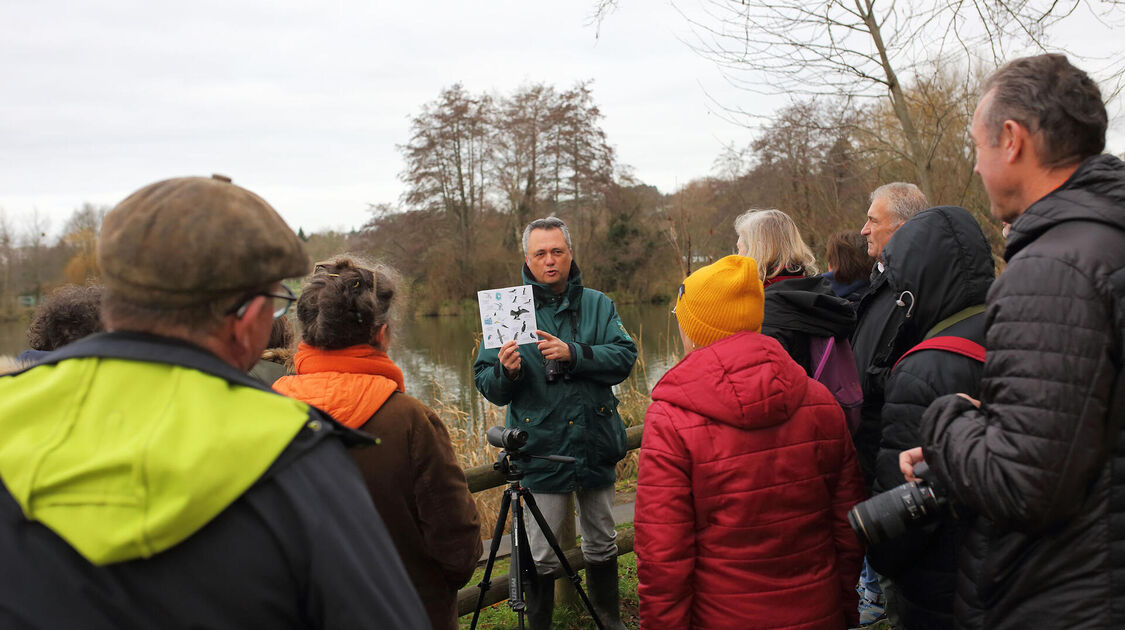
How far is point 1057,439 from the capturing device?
147 cm

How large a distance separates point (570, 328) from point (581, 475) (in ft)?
2.45

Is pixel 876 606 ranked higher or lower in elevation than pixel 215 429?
lower

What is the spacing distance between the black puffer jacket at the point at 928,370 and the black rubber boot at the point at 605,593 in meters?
1.67

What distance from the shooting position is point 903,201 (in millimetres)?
3410

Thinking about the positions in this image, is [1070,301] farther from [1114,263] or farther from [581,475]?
[581,475]

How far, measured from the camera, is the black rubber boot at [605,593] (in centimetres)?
371

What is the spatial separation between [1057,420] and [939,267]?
36.1 inches

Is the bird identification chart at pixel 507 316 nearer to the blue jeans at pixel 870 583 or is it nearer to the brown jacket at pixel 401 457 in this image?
the brown jacket at pixel 401 457

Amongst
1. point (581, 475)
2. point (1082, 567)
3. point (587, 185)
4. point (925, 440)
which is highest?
point (587, 185)

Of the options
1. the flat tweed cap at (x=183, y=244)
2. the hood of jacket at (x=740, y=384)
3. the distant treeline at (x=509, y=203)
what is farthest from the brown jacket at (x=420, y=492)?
the distant treeline at (x=509, y=203)

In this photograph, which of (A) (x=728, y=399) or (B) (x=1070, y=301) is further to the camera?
(A) (x=728, y=399)

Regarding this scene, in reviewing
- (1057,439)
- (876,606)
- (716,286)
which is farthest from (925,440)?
(876,606)

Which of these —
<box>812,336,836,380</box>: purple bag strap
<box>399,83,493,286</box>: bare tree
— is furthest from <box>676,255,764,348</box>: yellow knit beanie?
<box>399,83,493,286</box>: bare tree

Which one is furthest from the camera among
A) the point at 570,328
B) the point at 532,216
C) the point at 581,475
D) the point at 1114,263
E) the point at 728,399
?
the point at 532,216
